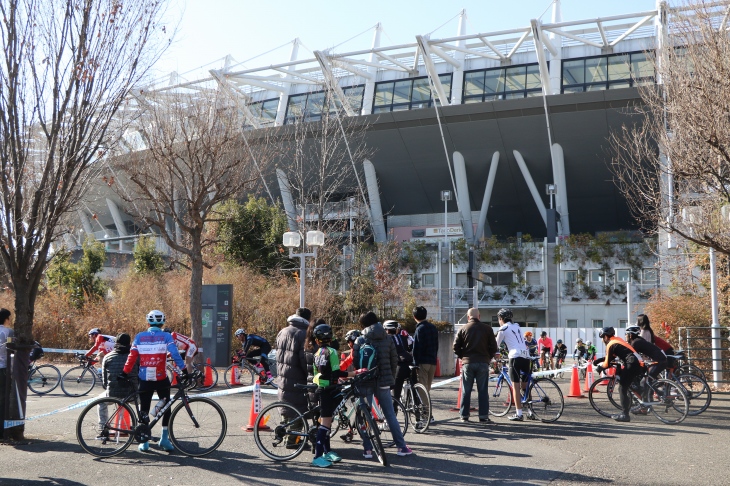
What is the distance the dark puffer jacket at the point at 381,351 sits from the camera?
8.41 m

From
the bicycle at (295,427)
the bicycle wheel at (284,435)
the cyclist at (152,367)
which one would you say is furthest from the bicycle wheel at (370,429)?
the cyclist at (152,367)

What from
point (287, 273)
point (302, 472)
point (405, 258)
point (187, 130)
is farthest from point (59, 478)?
point (405, 258)

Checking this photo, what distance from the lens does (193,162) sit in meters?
18.6

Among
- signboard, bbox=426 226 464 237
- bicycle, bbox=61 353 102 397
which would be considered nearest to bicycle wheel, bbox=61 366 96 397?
bicycle, bbox=61 353 102 397

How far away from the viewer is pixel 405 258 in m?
40.5

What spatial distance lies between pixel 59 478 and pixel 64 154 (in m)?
4.46

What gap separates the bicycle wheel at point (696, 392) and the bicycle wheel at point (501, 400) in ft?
9.29

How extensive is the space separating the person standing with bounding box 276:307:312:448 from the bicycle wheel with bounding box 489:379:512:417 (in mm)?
4247

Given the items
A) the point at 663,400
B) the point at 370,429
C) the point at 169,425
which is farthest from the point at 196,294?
the point at 663,400

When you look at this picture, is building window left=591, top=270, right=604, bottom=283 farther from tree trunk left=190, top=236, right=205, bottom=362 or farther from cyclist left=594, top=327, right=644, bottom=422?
cyclist left=594, top=327, right=644, bottom=422

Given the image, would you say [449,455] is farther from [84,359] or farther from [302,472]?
[84,359]

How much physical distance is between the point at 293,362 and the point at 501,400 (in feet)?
19.6

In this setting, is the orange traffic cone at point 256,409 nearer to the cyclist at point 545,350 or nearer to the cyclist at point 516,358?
the cyclist at point 516,358

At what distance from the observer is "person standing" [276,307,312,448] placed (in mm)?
8548
